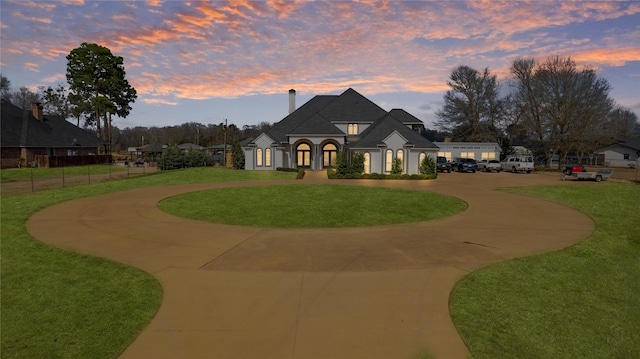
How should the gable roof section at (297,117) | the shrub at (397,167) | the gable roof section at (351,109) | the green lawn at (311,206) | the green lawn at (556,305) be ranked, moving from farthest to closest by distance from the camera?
1. the gable roof section at (351,109)
2. the gable roof section at (297,117)
3. the shrub at (397,167)
4. the green lawn at (311,206)
5. the green lawn at (556,305)

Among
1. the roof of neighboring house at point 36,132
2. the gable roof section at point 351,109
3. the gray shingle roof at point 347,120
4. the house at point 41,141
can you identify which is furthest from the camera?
the gable roof section at point 351,109

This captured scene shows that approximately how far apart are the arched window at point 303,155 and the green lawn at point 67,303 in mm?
32483

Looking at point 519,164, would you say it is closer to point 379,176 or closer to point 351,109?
point 379,176

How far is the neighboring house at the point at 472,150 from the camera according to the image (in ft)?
186

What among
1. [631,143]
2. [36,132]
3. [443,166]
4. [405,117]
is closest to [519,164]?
[443,166]

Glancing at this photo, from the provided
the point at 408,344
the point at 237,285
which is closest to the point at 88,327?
the point at 237,285

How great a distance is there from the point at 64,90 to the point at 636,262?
99308 mm

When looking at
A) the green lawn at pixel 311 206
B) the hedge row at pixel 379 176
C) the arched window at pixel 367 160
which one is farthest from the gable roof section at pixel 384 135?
the green lawn at pixel 311 206

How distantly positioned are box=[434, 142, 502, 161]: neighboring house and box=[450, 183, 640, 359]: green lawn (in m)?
48.5

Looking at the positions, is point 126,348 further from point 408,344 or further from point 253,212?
point 253,212

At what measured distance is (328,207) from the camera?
17.7 meters

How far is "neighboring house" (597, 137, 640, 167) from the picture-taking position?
63.2 meters

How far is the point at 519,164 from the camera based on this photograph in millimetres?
44250

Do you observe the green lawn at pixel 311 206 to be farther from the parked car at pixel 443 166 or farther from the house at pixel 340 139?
the parked car at pixel 443 166
